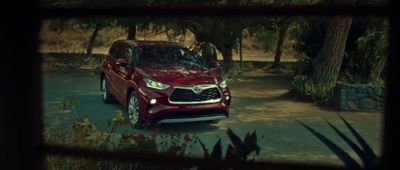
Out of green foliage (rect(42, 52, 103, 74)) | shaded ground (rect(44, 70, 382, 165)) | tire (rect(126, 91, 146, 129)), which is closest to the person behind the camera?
shaded ground (rect(44, 70, 382, 165))

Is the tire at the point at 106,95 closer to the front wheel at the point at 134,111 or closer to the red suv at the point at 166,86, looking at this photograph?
the red suv at the point at 166,86

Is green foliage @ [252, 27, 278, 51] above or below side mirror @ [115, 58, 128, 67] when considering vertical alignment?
above

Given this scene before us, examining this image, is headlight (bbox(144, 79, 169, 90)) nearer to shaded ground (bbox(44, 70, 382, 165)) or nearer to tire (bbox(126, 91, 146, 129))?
tire (bbox(126, 91, 146, 129))

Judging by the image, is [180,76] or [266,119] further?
[266,119]

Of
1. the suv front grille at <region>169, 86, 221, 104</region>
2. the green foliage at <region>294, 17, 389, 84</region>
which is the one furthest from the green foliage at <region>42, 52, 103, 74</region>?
the suv front grille at <region>169, 86, 221, 104</region>

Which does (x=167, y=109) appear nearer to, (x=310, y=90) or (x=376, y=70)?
(x=310, y=90)

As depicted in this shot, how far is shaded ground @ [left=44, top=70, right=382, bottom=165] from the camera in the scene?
6141 millimetres

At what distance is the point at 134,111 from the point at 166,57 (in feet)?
3.83

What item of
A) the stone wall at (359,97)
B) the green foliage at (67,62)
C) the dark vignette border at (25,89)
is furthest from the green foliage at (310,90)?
the dark vignette border at (25,89)

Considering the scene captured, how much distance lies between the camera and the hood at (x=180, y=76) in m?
6.80

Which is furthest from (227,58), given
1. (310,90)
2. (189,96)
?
(189,96)

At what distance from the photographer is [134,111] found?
7.12 meters

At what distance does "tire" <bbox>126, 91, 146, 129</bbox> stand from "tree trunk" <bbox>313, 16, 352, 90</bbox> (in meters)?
5.35

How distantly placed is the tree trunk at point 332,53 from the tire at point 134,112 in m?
5.35
